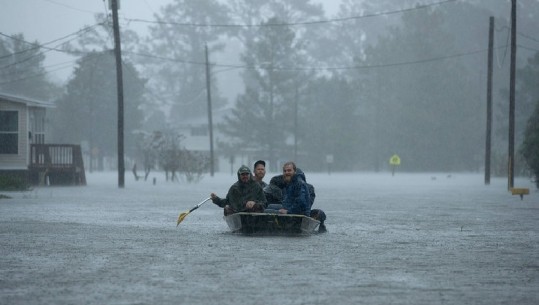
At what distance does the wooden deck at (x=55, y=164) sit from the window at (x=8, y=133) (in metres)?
1.05

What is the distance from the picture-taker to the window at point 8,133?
45594 mm

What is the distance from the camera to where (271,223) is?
18.1m

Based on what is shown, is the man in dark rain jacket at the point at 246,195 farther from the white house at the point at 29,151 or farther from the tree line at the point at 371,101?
the tree line at the point at 371,101

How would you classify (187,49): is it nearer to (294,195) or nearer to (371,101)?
(371,101)

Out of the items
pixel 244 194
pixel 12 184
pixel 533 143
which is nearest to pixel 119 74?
pixel 12 184

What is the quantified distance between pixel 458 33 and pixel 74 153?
226 ft

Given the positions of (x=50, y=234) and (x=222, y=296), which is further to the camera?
(x=50, y=234)

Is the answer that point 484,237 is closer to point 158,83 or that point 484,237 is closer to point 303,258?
point 303,258

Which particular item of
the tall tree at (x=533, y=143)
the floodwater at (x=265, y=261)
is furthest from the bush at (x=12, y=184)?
the tall tree at (x=533, y=143)

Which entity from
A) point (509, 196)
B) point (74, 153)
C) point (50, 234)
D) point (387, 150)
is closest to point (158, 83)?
point (387, 150)

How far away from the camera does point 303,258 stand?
14234mm

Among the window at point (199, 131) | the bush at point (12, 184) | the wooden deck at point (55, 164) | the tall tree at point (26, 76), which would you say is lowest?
the bush at point (12, 184)

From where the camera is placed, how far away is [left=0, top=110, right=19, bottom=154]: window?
45594 mm

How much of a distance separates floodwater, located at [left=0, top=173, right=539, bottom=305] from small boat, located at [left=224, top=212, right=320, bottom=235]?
0.84 ft
